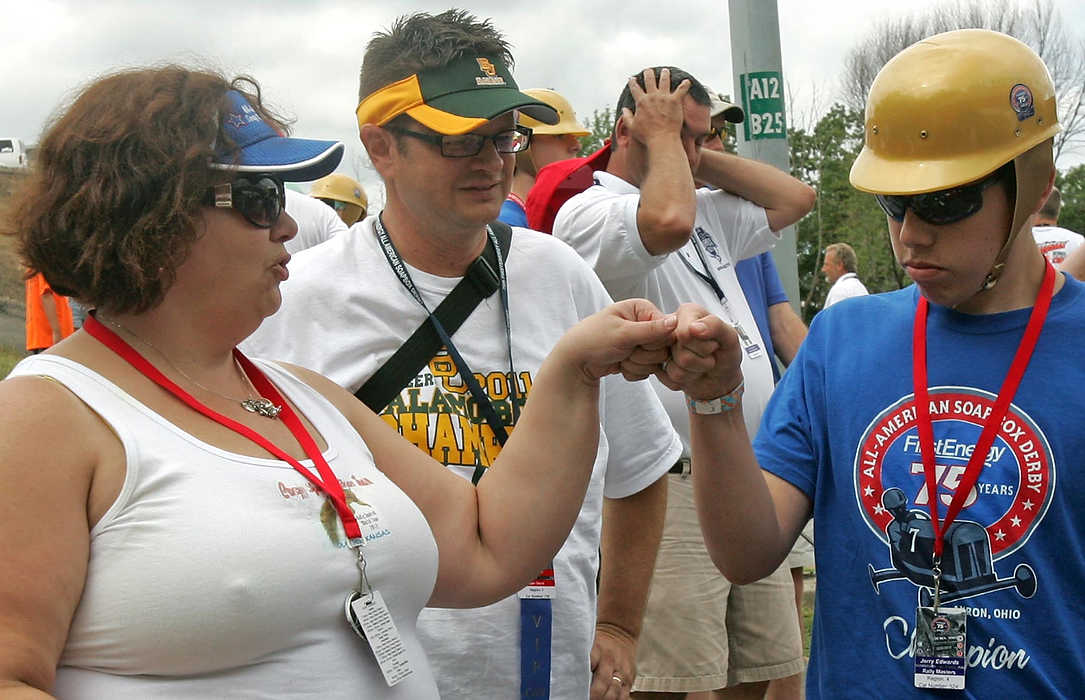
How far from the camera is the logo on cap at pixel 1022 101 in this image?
2246mm

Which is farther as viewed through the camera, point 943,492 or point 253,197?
point 943,492

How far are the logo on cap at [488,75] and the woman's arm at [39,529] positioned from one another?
4.86 feet

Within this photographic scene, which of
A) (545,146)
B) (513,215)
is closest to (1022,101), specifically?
(513,215)

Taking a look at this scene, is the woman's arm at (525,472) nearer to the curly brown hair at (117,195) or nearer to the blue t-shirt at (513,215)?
the curly brown hair at (117,195)

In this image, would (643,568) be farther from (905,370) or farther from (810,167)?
(810,167)

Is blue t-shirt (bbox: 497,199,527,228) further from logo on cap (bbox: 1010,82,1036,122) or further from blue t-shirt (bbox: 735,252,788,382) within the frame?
logo on cap (bbox: 1010,82,1036,122)

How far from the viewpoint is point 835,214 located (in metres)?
31.3

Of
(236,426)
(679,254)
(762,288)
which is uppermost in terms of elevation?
(679,254)

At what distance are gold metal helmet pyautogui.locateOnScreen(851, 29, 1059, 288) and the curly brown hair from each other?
1295mm

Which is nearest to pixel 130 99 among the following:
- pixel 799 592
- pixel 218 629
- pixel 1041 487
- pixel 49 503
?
pixel 49 503

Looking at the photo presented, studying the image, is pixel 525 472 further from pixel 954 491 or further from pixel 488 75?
pixel 488 75

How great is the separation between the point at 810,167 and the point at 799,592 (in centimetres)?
2709

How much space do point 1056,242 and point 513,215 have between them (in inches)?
230

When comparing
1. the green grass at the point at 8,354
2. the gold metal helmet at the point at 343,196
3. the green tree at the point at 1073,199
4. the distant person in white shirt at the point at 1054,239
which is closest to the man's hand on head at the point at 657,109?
the gold metal helmet at the point at 343,196
